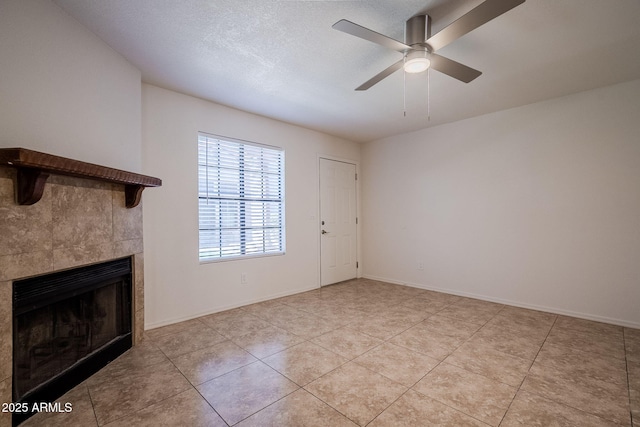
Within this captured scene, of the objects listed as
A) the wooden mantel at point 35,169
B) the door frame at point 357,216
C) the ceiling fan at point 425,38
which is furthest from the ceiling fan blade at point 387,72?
the door frame at point 357,216

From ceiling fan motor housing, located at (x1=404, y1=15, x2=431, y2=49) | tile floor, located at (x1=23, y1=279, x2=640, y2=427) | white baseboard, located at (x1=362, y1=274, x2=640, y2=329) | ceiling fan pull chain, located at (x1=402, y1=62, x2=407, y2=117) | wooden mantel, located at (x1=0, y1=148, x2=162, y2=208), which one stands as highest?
ceiling fan pull chain, located at (x1=402, y1=62, x2=407, y2=117)

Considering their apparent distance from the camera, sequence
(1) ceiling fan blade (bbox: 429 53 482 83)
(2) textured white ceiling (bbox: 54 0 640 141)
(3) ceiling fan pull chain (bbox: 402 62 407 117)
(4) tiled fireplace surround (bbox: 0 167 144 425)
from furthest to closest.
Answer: (3) ceiling fan pull chain (bbox: 402 62 407 117) < (1) ceiling fan blade (bbox: 429 53 482 83) < (2) textured white ceiling (bbox: 54 0 640 141) < (4) tiled fireplace surround (bbox: 0 167 144 425)

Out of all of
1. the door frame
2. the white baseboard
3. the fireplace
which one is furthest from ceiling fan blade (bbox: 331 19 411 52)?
the white baseboard

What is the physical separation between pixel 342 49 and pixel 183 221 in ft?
8.02

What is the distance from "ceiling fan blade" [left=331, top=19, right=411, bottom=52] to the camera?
1593 mm

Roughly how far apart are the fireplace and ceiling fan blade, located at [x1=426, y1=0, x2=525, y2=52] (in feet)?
9.72

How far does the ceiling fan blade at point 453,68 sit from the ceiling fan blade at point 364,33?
0.85 feet

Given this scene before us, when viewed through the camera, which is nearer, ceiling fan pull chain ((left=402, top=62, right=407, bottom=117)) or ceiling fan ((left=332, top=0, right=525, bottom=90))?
ceiling fan ((left=332, top=0, right=525, bottom=90))

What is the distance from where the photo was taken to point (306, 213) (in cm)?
439

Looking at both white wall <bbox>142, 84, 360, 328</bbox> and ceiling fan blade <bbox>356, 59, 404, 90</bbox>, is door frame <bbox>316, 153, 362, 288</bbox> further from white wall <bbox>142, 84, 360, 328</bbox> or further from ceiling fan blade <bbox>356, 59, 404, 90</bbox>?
ceiling fan blade <bbox>356, 59, 404, 90</bbox>

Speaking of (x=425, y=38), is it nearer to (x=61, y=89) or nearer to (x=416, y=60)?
(x=416, y=60)

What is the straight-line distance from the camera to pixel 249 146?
3.76 metres

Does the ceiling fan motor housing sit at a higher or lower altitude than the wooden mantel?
higher

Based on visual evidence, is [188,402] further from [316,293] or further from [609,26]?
[609,26]
